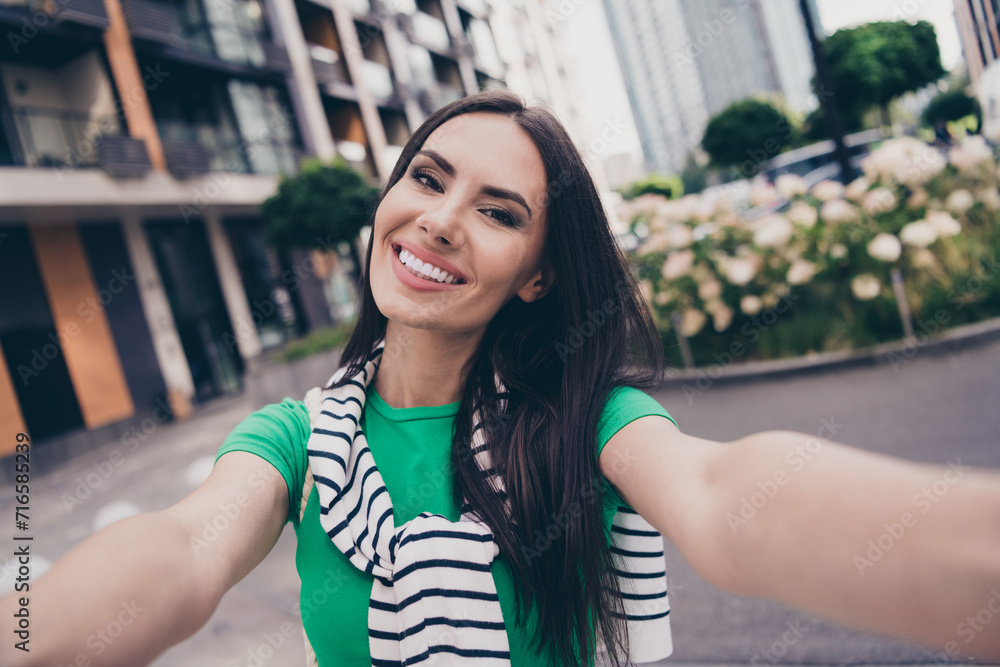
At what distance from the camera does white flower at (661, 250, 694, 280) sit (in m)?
5.86

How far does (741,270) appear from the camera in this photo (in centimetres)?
533

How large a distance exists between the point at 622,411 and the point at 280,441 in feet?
2.42

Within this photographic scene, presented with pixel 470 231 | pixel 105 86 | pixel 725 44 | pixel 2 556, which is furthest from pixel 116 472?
pixel 725 44

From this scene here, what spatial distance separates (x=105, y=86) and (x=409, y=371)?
47.5 feet

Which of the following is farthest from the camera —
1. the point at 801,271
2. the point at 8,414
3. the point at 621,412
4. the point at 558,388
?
the point at 8,414

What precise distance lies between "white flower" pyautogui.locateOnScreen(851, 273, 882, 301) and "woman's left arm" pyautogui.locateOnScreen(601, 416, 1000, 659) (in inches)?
197

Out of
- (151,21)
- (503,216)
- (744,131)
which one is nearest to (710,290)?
(503,216)

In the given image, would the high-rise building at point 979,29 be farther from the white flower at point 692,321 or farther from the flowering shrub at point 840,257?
the white flower at point 692,321

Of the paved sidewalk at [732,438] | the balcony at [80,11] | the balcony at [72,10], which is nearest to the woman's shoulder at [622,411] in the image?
the paved sidewalk at [732,438]

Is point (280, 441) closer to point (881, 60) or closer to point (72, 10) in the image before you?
point (72, 10)

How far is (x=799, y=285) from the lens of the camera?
577cm

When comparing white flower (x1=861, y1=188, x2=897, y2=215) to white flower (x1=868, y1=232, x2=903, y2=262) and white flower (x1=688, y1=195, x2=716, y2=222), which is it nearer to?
white flower (x1=868, y1=232, x2=903, y2=262)

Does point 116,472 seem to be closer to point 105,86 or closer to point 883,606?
point 105,86

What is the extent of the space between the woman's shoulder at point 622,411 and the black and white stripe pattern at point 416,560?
0.18 meters
